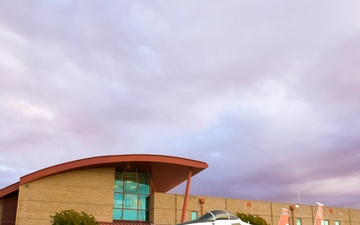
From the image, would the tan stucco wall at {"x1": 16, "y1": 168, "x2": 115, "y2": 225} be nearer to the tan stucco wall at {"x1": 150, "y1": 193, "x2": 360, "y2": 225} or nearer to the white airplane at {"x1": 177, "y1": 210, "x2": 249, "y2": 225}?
the tan stucco wall at {"x1": 150, "y1": 193, "x2": 360, "y2": 225}

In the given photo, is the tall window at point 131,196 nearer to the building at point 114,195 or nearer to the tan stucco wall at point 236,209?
the building at point 114,195

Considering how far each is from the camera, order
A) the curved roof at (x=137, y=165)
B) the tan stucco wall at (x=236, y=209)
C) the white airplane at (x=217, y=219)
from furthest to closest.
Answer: the tan stucco wall at (x=236, y=209)
the curved roof at (x=137, y=165)
the white airplane at (x=217, y=219)

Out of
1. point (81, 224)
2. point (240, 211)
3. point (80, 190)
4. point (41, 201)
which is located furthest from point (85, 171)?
point (240, 211)

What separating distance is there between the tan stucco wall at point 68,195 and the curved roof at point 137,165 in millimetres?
747

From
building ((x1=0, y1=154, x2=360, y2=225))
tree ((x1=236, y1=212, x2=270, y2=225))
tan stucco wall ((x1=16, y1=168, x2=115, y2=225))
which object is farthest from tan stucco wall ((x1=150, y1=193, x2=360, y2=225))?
tan stucco wall ((x1=16, y1=168, x2=115, y2=225))

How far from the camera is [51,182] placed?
36.8 metres

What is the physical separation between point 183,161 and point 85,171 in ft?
30.5

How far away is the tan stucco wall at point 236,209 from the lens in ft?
133

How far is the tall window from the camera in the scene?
132ft

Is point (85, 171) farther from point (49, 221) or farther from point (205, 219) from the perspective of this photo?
point (205, 219)

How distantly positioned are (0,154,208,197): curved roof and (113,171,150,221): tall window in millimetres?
925

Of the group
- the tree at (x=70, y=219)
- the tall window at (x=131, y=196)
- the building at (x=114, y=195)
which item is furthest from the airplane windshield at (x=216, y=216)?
the tall window at (x=131, y=196)

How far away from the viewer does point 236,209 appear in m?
44.2

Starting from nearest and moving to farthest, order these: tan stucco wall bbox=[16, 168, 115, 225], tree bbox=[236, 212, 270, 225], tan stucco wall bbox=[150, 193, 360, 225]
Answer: tan stucco wall bbox=[16, 168, 115, 225], tan stucco wall bbox=[150, 193, 360, 225], tree bbox=[236, 212, 270, 225]
